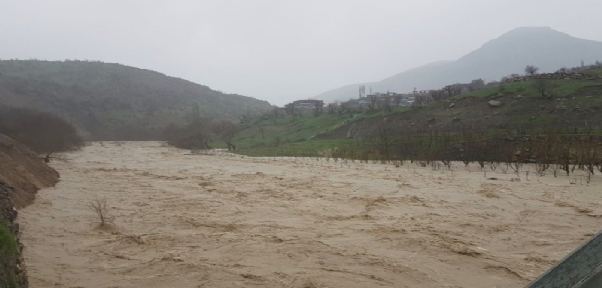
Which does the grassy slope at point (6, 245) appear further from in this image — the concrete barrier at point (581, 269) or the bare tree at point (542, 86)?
the bare tree at point (542, 86)

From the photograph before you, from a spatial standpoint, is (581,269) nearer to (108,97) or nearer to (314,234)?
(314,234)

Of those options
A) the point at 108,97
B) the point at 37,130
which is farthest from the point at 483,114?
the point at 108,97

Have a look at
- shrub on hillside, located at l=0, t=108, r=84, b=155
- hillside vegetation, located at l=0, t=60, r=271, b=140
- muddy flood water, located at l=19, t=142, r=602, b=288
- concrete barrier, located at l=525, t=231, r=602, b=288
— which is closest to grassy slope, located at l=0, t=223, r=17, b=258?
muddy flood water, located at l=19, t=142, r=602, b=288

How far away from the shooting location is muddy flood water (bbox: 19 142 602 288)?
5527mm

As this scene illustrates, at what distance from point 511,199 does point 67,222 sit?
35.7 ft

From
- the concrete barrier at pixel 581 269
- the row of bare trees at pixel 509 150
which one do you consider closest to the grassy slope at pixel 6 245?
the concrete barrier at pixel 581 269

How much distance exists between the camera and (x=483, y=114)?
32.9 meters

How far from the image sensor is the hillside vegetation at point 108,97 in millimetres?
67250

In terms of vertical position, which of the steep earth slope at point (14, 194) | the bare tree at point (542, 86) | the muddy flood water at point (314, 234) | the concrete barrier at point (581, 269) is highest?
the bare tree at point (542, 86)

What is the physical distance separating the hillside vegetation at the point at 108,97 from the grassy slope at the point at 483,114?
33718mm

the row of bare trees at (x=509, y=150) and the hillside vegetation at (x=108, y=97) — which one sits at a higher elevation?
the hillside vegetation at (x=108, y=97)

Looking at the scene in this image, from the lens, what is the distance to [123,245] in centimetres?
709

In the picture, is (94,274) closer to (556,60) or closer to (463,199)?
(463,199)

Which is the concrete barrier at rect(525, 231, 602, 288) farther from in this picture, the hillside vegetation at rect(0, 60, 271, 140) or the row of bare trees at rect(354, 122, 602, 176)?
the hillside vegetation at rect(0, 60, 271, 140)
